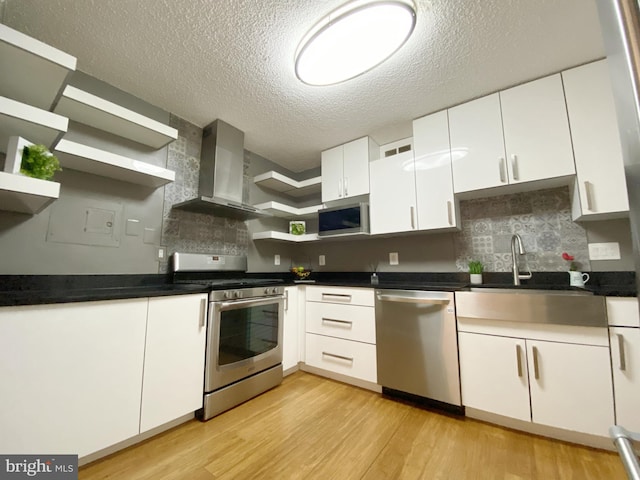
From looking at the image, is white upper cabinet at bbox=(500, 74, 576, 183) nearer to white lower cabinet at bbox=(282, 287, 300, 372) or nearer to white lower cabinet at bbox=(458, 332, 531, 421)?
white lower cabinet at bbox=(458, 332, 531, 421)

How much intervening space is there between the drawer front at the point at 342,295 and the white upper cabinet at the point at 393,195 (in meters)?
0.62

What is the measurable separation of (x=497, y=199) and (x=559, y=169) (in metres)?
0.47

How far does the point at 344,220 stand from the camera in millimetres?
2613

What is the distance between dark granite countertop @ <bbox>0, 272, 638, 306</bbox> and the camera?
4.07ft

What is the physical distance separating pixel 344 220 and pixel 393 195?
0.53 meters

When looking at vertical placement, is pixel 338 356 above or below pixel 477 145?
below

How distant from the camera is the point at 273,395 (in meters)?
2.04

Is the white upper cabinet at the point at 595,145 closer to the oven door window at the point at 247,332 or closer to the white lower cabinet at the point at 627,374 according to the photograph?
the white lower cabinet at the point at 627,374

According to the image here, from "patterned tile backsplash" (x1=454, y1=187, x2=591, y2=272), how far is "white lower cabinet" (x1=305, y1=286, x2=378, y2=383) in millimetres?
950

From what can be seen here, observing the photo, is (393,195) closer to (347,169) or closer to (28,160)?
(347,169)

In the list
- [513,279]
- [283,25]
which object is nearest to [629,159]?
[283,25]

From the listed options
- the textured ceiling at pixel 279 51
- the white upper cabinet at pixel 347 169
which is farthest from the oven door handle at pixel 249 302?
the textured ceiling at pixel 279 51

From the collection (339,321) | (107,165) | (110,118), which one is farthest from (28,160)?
(339,321)

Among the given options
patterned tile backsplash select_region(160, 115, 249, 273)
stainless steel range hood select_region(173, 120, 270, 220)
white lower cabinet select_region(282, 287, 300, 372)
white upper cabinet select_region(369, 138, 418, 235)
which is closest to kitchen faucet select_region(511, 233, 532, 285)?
white upper cabinet select_region(369, 138, 418, 235)
